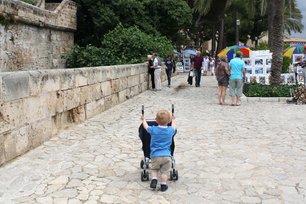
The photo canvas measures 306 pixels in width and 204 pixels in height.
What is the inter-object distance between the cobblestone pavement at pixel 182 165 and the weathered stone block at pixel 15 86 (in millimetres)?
907

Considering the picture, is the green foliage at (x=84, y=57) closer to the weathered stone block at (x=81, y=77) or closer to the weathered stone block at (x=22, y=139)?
the weathered stone block at (x=81, y=77)

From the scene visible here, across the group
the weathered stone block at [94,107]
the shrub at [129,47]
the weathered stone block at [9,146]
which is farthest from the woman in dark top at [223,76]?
the shrub at [129,47]

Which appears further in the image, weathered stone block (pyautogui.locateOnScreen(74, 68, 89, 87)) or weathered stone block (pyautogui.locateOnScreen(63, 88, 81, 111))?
weathered stone block (pyautogui.locateOnScreen(74, 68, 89, 87))

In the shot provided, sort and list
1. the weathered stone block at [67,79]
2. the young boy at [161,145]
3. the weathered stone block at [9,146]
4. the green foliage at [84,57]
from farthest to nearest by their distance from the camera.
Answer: the green foliage at [84,57]
the weathered stone block at [67,79]
the weathered stone block at [9,146]
the young boy at [161,145]

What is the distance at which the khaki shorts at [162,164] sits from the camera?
15.6 feet

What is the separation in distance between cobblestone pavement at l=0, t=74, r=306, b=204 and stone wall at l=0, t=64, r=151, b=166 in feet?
0.78

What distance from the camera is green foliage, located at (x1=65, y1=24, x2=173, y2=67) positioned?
2181cm

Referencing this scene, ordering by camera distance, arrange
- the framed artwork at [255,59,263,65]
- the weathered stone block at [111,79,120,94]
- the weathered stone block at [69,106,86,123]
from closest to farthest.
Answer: the weathered stone block at [69,106,86,123] → the weathered stone block at [111,79,120,94] → the framed artwork at [255,59,263,65]

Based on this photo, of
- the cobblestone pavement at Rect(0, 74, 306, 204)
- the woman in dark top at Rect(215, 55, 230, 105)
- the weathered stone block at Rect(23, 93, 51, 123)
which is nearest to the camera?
the cobblestone pavement at Rect(0, 74, 306, 204)

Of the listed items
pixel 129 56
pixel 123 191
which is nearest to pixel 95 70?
pixel 123 191

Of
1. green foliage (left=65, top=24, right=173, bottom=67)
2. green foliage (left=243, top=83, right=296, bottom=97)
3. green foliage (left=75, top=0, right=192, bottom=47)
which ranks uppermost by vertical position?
green foliage (left=75, top=0, right=192, bottom=47)

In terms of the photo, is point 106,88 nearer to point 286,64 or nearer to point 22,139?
point 22,139

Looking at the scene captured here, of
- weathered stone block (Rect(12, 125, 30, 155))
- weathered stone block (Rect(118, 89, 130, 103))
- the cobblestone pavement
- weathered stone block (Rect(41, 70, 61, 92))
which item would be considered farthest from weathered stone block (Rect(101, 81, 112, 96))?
weathered stone block (Rect(12, 125, 30, 155))

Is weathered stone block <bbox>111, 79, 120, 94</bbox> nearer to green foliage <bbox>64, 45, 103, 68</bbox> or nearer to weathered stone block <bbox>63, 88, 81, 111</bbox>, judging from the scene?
weathered stone block <bbox>63, 88, 81, 111</bbox>
